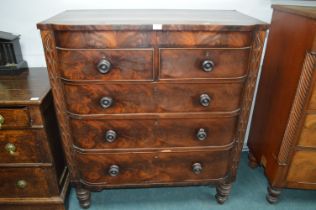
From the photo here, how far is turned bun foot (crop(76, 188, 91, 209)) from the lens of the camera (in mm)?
1444

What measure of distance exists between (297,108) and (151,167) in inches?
29.9

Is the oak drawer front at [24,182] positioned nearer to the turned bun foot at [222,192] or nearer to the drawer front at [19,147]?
the drawer front at [19,147]

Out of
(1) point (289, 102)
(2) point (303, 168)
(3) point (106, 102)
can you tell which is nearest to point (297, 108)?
(1) point (289, 102)

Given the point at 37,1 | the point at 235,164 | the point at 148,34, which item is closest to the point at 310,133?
the point at 235,164

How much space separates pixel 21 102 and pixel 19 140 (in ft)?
0.71

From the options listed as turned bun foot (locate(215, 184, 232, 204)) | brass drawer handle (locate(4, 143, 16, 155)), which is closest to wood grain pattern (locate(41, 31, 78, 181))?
brass drawer handle (locate(4, 143, 16, 155))

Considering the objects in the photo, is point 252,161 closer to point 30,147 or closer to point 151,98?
Result: point 151,98

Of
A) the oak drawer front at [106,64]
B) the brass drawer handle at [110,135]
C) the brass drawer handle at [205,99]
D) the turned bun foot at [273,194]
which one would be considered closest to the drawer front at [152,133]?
the brass drawer handle at [110,135]

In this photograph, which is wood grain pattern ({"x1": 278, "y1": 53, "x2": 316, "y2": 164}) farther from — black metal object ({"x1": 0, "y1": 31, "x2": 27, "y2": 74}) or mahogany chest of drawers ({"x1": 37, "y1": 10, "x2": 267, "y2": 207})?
black metal object ({"x1": 0, "y1": 31, "x2": 27, "y2": 74})

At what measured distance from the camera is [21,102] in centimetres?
113

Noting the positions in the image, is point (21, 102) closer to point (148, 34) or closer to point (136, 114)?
point (136, 114)

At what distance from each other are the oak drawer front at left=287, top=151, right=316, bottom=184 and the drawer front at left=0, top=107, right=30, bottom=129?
1.32 m

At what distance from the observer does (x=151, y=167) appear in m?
1.35

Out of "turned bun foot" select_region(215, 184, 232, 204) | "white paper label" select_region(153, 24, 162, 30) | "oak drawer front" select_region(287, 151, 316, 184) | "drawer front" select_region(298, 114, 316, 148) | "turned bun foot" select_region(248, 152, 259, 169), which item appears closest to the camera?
"white paper label" select_region(153, 24, 162, 30)
